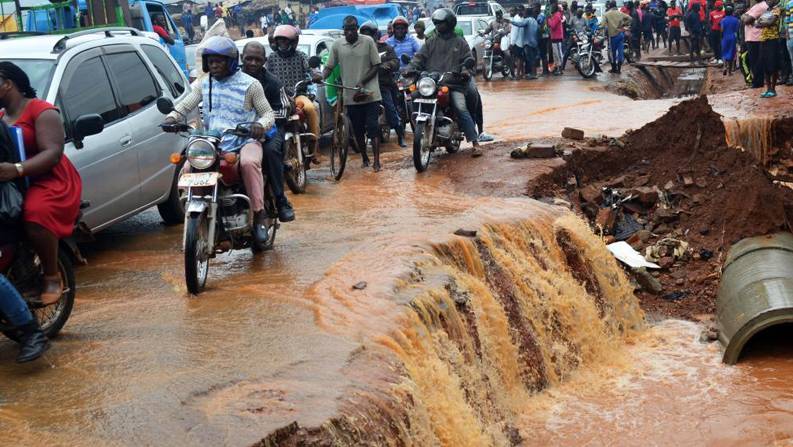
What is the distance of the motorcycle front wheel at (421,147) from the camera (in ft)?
40.1

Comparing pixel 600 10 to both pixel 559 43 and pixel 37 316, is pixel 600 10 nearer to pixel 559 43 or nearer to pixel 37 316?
pixel 559 43

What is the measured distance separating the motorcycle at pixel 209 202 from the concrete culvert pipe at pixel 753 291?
15.0 ft

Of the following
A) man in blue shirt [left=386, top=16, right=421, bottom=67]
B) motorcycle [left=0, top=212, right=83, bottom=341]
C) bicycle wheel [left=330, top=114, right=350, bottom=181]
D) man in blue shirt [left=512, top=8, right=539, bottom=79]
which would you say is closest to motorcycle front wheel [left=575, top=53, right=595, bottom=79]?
man in blue shirt [left=512, top=8, right=539, bottom=79]

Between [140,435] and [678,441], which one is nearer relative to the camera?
[140,435]

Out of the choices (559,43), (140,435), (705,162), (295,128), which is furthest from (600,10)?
(140,435)

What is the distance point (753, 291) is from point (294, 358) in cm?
528

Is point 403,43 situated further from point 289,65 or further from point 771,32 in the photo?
point 771,32

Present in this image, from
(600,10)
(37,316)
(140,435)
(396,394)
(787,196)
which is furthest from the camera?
(600,10)

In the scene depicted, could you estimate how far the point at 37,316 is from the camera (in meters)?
6.12

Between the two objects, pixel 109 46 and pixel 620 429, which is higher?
pixel 109 46

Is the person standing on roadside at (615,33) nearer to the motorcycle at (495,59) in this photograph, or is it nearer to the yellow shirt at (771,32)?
the motorcycle at (495,59)

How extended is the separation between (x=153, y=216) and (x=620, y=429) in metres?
5.61

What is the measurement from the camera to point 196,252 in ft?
22.7

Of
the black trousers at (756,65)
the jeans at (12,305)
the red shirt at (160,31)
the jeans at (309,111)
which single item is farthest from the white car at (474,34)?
the jeans at (12,305)
